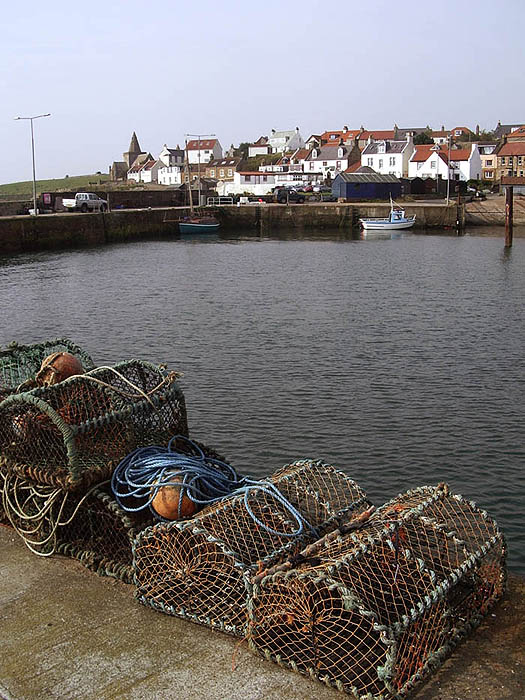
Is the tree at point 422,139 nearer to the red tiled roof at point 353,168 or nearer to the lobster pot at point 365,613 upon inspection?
the red tiled roof at point 353,168

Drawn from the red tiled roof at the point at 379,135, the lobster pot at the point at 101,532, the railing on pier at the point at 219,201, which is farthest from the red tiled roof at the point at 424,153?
the lobster pot at the point at 101,532

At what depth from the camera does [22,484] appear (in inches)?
243

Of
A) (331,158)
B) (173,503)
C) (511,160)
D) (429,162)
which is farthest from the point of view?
(331,158)

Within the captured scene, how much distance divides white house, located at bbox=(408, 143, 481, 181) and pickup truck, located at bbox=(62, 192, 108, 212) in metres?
45.6

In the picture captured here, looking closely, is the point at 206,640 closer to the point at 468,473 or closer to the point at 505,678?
the point at 505,678

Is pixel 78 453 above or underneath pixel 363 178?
underneath

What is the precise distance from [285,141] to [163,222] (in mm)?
83236

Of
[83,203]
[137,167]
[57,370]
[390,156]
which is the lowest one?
[57,370]

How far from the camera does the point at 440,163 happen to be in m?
91.2

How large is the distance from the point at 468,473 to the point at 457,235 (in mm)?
48238

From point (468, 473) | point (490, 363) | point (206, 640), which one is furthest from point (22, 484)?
point (490, 363)

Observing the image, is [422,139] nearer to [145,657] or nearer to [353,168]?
[353,168]

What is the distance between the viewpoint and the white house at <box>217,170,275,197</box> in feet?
296

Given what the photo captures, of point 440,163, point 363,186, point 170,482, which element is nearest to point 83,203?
point 363,186
